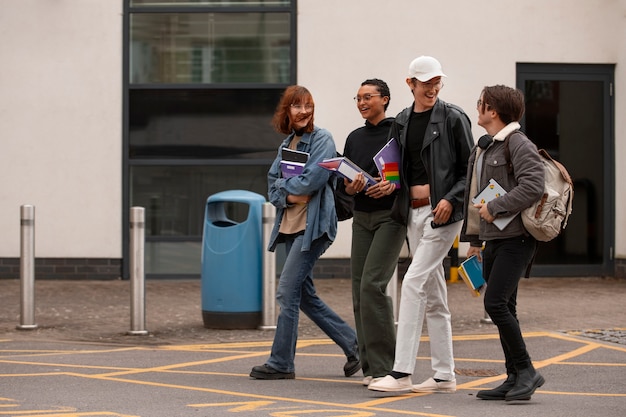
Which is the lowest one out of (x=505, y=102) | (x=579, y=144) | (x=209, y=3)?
(x=505, y=102)

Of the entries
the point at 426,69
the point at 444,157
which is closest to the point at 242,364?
the point at 444,157

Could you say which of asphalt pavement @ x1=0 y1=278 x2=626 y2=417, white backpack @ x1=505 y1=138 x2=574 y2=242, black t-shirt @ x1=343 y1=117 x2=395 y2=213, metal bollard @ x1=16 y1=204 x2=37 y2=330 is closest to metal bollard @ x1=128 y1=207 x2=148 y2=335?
asphalt pavement @ x1=0 y1=278 x2=626 y2=417

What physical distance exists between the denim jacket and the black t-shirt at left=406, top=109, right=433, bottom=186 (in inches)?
30.2

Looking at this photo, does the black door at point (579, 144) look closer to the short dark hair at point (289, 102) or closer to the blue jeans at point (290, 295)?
the short dark hair at point (289, 102)

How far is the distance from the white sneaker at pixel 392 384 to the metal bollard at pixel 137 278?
3732 millimetres

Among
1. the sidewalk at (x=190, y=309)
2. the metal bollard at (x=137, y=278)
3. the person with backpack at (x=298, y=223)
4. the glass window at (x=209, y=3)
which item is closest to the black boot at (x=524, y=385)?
the person with backpack at (x=298, y=223)

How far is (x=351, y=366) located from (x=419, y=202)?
140 centimetres

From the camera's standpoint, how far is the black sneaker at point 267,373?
840 cm

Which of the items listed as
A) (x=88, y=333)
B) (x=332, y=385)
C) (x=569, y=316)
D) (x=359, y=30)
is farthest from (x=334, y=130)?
(x=332, y=385)

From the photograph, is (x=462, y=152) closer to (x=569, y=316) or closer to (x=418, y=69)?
(x=418, y=69)

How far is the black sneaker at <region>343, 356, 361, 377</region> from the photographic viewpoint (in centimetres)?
853

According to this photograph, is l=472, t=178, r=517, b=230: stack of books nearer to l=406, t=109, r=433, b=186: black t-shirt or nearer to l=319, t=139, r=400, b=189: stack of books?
l=406, t=109, r=433, b=186: black t-shirt

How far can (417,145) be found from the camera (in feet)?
25.2

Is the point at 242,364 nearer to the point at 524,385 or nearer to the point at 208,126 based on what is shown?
the point at 524,385
